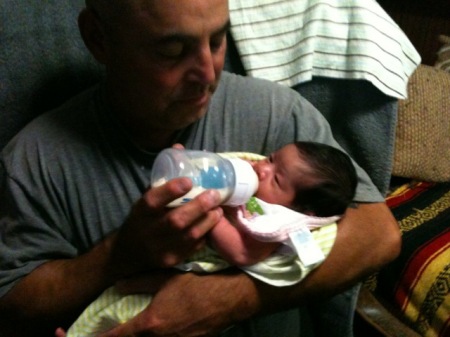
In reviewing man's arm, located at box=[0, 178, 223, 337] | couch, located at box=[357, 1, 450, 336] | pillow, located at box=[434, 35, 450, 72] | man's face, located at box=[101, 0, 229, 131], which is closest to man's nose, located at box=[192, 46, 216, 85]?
man's face, located at box=[101, 0, 229, 131]

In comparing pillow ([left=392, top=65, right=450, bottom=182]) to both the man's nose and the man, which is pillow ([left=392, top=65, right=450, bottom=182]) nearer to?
the man

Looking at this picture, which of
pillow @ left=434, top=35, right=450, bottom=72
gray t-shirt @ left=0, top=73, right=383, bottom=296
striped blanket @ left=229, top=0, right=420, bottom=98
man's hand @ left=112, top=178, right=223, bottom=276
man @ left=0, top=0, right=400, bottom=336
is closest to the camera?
man's hand @ left=112, top=178, right=223, bottom=276

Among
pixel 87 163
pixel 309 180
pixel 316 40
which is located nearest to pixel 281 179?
pixel 309 180

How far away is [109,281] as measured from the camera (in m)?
1.09

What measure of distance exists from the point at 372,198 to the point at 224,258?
404mm

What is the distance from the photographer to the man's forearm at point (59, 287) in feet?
3.53

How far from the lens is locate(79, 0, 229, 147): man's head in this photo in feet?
3.12

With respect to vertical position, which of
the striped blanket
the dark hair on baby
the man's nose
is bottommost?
the dark hair on baby

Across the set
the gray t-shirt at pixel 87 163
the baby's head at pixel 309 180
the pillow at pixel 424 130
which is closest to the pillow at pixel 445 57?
the pillow at pixel 424 130

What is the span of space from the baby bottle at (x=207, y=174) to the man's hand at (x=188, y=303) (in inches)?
7.3

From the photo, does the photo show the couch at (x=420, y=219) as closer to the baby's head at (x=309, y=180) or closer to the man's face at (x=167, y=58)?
→ the baby's head at (x=309, y=180)

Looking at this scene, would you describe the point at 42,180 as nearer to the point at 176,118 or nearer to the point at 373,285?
the point at 176,118

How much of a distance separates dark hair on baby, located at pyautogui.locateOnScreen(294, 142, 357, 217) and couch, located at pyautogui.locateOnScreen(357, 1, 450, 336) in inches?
23.6

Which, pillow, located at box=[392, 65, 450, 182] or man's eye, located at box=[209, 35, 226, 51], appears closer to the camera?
man's eye, located at box=[209, 35, 226, 51]
